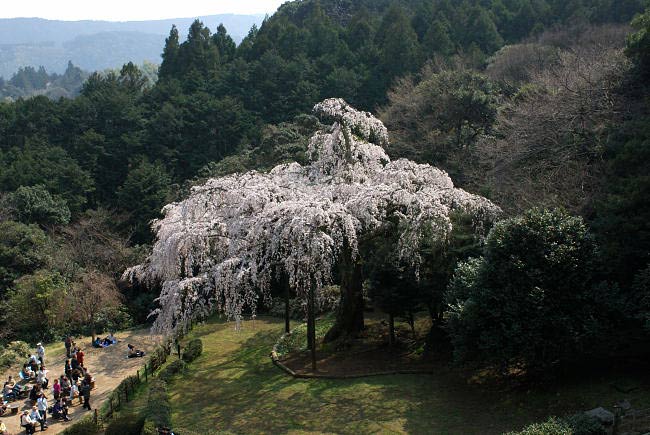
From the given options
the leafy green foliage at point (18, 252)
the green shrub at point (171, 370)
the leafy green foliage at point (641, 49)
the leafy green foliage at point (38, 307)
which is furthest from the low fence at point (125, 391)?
the leafy green foliage at point (641, 49)

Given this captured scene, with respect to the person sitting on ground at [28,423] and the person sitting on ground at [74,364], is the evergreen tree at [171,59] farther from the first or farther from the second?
the person sitting on ground at [28,423]

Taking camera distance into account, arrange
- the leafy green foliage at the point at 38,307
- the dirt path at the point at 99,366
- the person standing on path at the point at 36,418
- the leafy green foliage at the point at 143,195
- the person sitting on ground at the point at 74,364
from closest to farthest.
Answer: the person standing on path at the point at 36,418 < the dirt path at the point at 99,366 < the person sitting on ground at the point at 74,364 < the leafy green foliage at the point at 38,307 < the leafy green foliage at the point at 143,195

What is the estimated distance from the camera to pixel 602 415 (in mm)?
10281

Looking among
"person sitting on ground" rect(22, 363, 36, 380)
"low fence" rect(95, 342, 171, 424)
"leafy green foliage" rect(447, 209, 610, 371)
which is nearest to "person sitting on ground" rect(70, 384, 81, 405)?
"low fence" rect(95, 342, 171, 424)

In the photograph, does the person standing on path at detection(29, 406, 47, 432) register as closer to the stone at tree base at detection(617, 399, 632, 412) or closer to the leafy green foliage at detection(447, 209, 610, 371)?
the leafy green foliage at detection(447, 209, 610, 371)

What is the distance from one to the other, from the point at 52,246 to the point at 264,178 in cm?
1750

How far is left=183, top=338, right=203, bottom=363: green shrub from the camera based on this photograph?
59.9ft

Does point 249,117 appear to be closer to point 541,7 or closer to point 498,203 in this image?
point 541,7

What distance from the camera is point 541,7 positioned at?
157 feet

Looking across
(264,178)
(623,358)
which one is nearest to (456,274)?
(623,358)

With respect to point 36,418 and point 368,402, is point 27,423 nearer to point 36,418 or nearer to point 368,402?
point 36,418

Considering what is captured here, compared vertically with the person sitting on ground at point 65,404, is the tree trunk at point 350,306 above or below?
above

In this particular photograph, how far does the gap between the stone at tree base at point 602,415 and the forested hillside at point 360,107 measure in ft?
6.93

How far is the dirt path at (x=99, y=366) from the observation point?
54.3 ft
